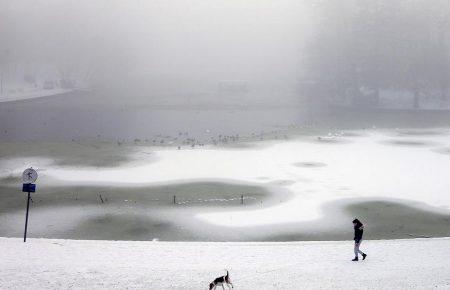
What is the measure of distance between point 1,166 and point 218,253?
85.5 ft

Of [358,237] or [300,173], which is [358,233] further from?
[300,173]

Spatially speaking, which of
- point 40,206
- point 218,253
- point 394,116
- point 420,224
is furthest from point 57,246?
point 394,116

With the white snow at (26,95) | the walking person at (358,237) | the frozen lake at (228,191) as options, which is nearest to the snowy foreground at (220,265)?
the walking person at (358,237)

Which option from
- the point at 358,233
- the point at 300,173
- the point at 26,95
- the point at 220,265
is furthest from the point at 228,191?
the point at 26,95

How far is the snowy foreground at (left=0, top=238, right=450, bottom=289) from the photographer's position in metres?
16.1

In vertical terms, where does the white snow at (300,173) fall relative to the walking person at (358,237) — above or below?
above

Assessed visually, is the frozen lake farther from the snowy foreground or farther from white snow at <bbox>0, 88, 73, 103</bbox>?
white snow at <bbox>0, 88, 73, 103</bbox>

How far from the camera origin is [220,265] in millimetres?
17969

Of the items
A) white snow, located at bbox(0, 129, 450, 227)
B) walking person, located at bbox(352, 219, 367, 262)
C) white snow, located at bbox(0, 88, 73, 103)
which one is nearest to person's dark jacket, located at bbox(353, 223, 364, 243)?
walking person, located at bbox(352, 219, 367, 262)

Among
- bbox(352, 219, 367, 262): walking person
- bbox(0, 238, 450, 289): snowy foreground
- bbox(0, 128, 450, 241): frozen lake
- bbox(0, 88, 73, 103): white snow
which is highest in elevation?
bbox(0, 88, 73, 103): white snow

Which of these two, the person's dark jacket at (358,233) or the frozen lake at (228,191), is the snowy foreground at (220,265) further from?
the frozen lake at (228,191)

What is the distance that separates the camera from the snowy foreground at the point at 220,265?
52.7ft

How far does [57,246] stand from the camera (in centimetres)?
1994

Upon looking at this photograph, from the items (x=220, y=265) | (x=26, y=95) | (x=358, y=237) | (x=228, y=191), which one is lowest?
(x=220, y=265)
